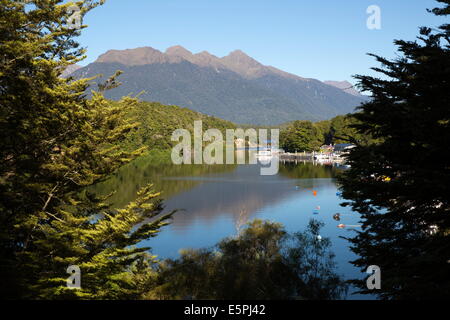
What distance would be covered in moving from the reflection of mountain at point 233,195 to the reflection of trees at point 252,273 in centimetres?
1644

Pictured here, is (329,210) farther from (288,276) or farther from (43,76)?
(43,76)

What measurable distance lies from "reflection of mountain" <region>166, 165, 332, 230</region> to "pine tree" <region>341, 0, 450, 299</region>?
90.8ft

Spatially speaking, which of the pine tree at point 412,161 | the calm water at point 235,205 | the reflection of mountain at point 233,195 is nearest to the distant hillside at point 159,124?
the calm water at point 235,205

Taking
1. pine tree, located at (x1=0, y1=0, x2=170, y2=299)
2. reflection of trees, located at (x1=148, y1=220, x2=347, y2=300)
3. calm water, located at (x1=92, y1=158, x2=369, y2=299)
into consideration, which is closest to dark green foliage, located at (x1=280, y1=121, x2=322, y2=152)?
calm water, located at (x1=92, y1=158, x2=369, y2=299)

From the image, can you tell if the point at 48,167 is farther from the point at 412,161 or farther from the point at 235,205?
the point at 235,205

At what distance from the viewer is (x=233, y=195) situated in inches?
2100

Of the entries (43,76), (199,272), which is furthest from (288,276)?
(43,76)

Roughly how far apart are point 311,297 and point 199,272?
17.0ft

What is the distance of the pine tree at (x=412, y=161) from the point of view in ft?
23.4

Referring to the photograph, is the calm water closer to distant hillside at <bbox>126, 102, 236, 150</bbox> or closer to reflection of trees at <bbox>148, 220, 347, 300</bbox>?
reflection of trees at <bbox>148, 220, 347, 300</bbox>

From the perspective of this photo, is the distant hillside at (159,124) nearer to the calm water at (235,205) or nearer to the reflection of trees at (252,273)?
the calm water at (235,205)

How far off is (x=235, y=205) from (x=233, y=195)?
6994 mm

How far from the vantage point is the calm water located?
3038 cm
